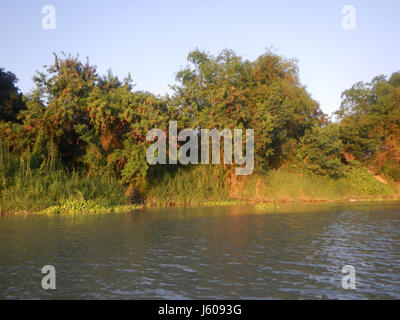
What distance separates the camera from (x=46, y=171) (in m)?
17.9

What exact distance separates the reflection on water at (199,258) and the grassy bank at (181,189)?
330cm

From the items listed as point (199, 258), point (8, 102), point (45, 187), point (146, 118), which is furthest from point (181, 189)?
point (199, 258)

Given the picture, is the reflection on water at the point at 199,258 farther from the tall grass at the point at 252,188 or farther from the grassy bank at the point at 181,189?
the tall grass at the point at 252,188

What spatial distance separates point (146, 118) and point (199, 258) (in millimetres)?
12828

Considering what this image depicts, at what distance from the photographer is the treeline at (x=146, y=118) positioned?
1880 cm

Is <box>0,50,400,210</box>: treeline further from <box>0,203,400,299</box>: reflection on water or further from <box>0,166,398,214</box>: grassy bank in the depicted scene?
<box>0,203,400,299</box>: reflection on water

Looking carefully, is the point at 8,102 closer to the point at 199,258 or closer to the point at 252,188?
the point at 252,188

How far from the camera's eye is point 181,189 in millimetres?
20438

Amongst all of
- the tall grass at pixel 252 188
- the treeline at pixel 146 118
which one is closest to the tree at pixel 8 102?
the treeline at pixel 146 118
